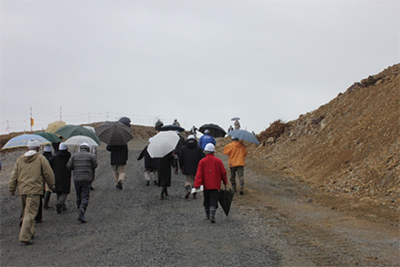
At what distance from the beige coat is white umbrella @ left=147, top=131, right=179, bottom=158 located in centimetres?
401

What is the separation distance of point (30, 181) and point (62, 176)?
2.36 meters

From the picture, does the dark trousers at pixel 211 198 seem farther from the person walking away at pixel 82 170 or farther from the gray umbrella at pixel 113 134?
the gray umbrella at pixel 113 134

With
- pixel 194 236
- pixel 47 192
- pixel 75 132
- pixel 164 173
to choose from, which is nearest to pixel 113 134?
pixel 75 132

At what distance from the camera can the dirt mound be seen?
14.1 meters

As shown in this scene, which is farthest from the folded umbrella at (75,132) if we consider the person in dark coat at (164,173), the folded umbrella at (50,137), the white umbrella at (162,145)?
the person in dark coat at (164,173)

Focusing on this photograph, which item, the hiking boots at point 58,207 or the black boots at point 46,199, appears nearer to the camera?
the hiking boots at point 58,207

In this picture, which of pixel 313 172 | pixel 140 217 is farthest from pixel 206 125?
pixel 140 217

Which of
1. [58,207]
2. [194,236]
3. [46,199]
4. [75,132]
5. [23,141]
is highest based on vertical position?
[75,132]

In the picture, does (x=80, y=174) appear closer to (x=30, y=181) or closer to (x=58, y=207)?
(x=58, y=207)

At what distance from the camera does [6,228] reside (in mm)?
10773

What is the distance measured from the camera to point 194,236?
9.30m

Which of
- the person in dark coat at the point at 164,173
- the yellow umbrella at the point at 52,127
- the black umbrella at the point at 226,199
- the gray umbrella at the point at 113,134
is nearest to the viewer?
the black umbrella at the point at 226,199

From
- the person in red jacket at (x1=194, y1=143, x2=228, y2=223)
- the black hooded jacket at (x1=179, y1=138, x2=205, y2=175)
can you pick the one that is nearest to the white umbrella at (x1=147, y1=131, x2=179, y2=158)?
the black hooded jacket at (x1=179, y1=138, x2=205, y2=175)

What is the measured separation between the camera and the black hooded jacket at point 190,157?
1387 cm
